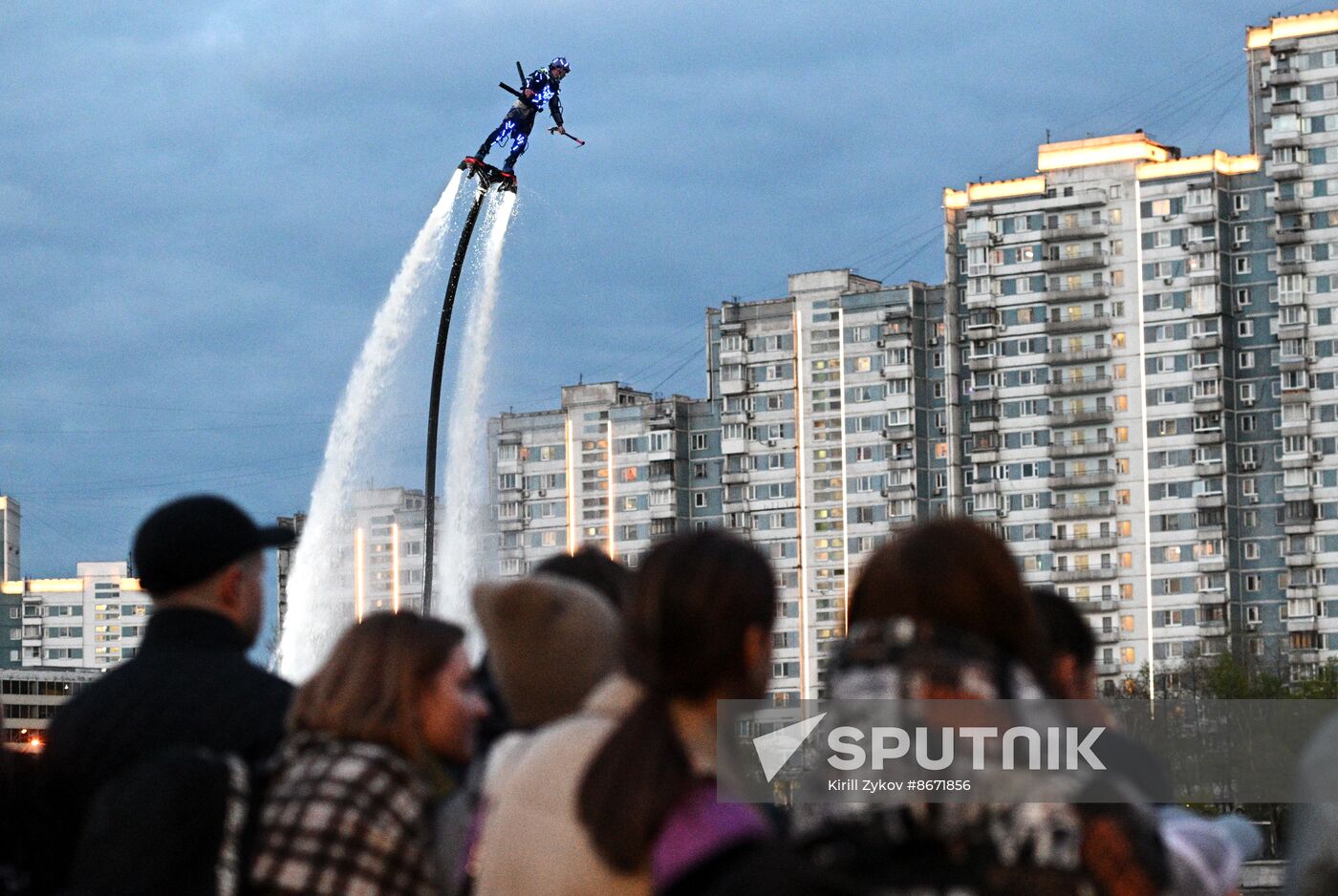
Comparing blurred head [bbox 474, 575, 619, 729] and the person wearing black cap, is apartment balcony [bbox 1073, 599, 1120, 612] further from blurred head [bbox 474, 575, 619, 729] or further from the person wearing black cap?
blurred head [bbox 474, 575, 619, 729]

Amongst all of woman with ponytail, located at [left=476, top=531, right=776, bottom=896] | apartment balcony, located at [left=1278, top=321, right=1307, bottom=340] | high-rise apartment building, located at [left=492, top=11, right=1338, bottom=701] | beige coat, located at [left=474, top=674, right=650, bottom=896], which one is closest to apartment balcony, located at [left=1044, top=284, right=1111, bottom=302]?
high-rise apartment building, located at [left=492, top=11, right=1338, bottom=701]

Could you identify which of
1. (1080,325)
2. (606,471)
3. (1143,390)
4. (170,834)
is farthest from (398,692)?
(606,471)

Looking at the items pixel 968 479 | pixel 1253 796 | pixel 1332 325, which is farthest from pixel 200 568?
pixel 968 479

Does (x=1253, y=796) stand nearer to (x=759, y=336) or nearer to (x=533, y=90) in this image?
(x=759, y=336)

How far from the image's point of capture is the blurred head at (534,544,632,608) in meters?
6.68

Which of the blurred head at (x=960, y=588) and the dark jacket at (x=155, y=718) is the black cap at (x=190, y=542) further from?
the blurred head at (x=960, y=588)

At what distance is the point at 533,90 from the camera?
3089cm

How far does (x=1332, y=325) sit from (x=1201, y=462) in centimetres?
889

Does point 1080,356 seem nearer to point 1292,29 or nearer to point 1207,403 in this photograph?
point 1207,403

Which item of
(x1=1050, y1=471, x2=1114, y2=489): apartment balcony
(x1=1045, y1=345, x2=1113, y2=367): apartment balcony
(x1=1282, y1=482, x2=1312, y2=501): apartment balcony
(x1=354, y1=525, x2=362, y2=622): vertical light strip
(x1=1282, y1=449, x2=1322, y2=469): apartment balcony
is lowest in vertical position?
(x1=354, y1=525, x2=362, y2=622): vertical light strip

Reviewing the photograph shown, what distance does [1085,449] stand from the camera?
11288 centimetres

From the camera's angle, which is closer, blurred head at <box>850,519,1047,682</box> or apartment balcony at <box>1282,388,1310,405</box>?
blurred head at <box>850,519,1047,682</box>

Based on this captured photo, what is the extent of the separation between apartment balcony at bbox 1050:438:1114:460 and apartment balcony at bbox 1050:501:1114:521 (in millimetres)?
2437

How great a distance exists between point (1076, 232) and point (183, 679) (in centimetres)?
10842
